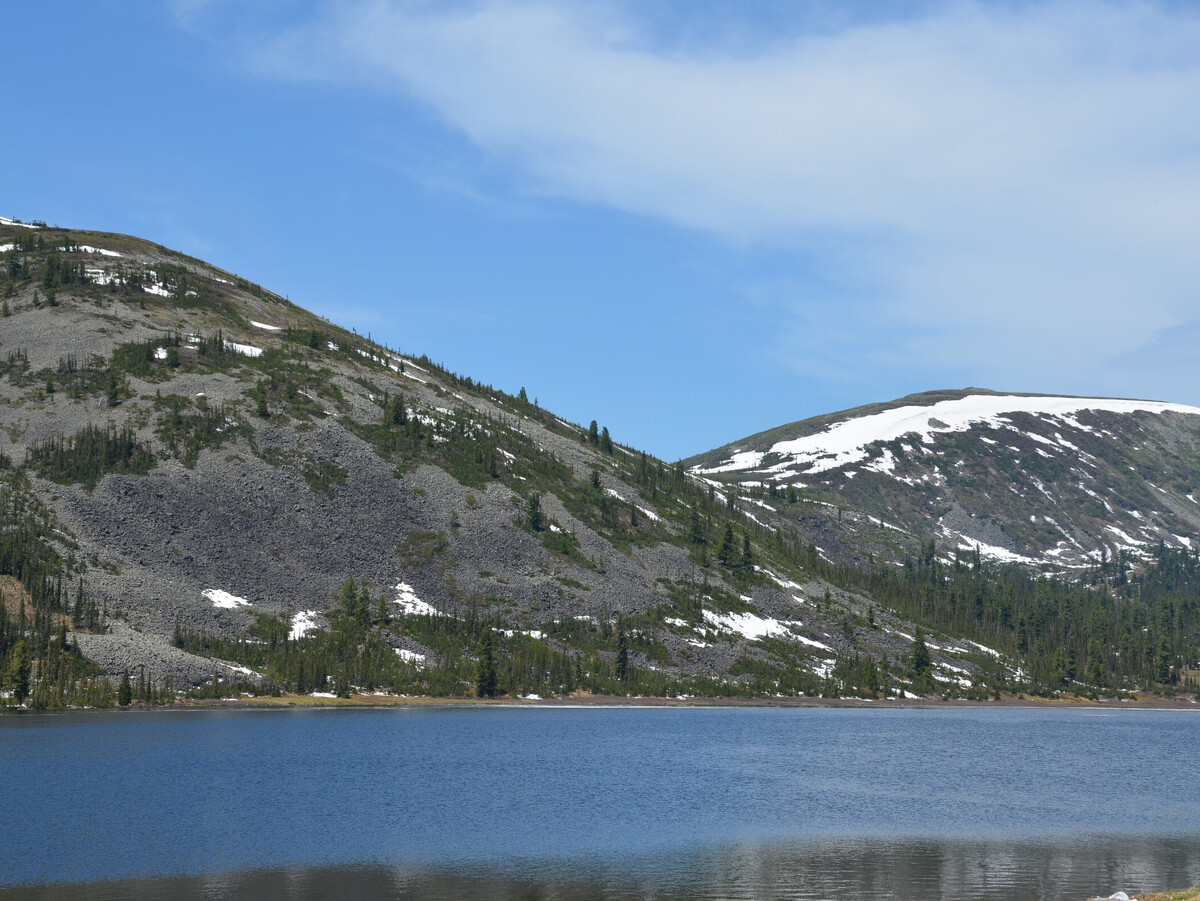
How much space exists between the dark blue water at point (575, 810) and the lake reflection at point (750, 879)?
9.5 inches

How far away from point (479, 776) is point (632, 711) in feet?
285

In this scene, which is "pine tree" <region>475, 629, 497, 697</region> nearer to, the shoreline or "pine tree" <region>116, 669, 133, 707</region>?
the shoreline

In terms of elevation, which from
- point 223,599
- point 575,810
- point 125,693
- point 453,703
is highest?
point 223,599

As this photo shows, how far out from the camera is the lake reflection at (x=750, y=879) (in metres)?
50.0

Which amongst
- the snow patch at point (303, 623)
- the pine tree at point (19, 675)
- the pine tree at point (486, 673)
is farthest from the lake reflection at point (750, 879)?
the snow patch at point (303, 623)

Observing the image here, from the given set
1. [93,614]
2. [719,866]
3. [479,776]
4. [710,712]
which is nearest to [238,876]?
[719,866]

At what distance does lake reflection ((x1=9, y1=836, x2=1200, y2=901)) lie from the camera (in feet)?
164

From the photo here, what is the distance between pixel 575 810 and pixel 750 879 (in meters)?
23.3

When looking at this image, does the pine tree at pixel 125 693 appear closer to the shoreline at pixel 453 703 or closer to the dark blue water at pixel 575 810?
the shoreline at pixel 453 703

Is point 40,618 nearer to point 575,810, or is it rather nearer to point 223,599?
point 223,599

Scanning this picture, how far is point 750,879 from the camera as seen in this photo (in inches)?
2117

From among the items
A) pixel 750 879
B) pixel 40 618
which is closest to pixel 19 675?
pixel 40 618

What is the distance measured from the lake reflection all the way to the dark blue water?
0.79 feet

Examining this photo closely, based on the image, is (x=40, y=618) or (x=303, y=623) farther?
(x=303, y=623)
